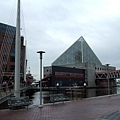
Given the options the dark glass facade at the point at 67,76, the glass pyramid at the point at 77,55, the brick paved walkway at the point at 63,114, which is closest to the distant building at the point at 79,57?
the glass pyramid at the point at 77,55

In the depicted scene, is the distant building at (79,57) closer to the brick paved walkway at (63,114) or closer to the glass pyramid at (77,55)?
the glass pyramid at (77,55)

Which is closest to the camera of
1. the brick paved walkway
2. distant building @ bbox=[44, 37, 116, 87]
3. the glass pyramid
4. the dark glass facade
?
the brick paved walkway

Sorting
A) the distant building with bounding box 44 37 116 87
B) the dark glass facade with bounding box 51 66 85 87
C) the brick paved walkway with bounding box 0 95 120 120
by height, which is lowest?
the brick paved walkway with bounding box 0 95 120 120

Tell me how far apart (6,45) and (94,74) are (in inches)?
2452

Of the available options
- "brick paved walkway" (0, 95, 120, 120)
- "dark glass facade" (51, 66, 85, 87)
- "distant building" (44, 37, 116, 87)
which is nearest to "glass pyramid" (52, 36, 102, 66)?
"distant building" (44, 37, 116, 87)

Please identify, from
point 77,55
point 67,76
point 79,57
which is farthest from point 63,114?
point 77,55

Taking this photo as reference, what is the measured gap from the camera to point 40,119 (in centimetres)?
998

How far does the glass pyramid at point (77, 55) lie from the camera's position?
5157 inches

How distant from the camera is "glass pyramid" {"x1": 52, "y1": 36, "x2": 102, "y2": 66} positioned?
430ft

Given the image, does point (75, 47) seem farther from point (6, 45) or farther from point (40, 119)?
point (40, 119)

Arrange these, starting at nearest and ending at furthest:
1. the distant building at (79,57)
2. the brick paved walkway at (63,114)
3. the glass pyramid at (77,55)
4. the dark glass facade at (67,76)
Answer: the brick paved walkway at (63,114)
the dark glass facade at (67,76)
the distant building at (79,57)
the glass pyramid at (77,55)

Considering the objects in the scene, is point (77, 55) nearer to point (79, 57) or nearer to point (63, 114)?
point (79, 57)

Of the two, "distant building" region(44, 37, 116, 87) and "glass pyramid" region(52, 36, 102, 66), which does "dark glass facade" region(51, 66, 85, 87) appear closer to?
"distant building" region(44, 37, 116, 87)

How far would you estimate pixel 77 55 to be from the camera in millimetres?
131750
